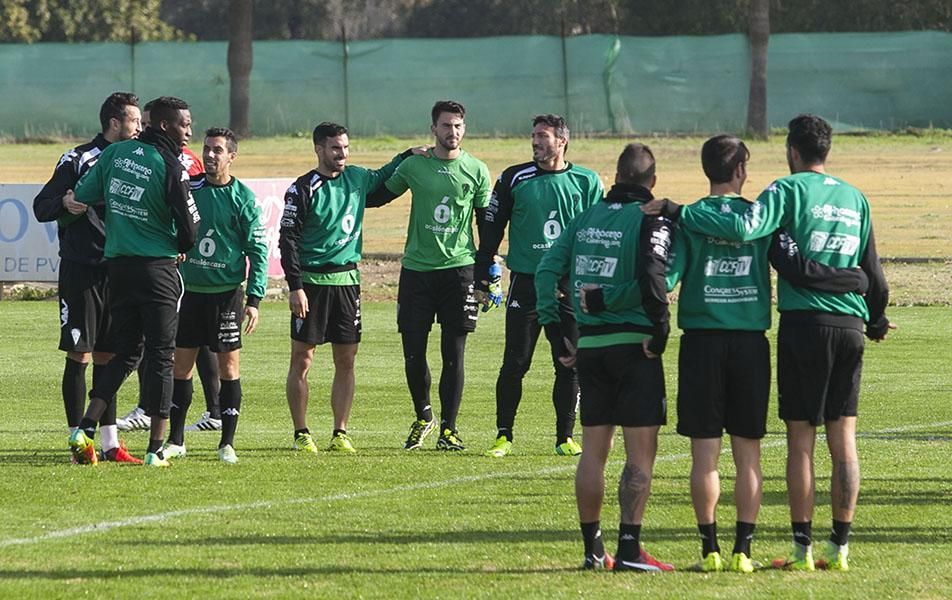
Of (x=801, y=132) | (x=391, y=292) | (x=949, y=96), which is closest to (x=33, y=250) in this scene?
(x=391, y=292)

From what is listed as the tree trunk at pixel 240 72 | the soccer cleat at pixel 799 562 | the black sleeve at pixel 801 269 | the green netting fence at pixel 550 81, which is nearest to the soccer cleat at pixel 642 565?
the soccer cleat at pixel 799 562

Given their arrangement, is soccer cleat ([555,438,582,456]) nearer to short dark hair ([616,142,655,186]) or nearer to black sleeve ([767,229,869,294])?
short dark hair ([616,142,655,186])

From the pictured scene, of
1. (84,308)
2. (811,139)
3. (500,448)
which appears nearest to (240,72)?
(84,308)

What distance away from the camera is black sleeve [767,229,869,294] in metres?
7.84

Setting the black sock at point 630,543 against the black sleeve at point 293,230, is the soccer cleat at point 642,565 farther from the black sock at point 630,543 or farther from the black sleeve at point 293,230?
the black sleeve at point 293,230

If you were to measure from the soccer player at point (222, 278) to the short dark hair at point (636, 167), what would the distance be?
373 centimetres

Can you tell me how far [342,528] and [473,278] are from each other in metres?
3.20

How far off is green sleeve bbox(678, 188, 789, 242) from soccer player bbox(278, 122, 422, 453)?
4245mm

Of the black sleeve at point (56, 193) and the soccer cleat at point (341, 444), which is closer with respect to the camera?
the black sleeve at point (56, 193)

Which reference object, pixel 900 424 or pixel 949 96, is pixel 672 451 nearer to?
pixel 900 424

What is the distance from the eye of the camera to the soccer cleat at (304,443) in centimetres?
1179

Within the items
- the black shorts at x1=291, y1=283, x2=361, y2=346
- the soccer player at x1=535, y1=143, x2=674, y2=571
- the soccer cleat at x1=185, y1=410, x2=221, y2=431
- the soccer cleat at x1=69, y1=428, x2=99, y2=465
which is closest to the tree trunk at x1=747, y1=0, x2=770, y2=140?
the soccer cleat at x1=185, y1=410, x2=221, y2=431

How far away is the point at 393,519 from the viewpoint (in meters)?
9.25

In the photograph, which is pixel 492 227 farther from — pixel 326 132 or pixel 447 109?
pixel 326 132
